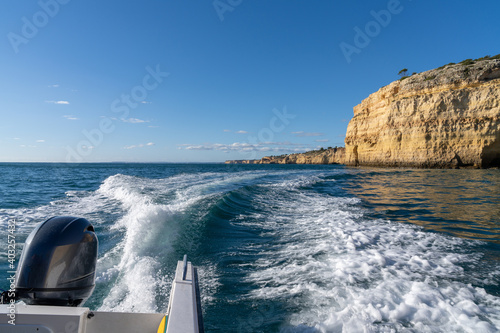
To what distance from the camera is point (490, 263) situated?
11.3 ft

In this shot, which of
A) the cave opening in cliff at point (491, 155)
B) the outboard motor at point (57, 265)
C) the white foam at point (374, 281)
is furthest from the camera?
the cave opening in cliff at point (491, 155)

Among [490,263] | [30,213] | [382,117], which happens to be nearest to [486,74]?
[382,117]

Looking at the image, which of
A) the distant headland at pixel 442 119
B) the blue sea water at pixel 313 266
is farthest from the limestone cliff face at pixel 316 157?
the blue sea water at pixel 313 266

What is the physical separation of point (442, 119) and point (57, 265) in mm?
31867

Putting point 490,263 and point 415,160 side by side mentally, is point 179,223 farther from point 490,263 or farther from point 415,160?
point 415,160

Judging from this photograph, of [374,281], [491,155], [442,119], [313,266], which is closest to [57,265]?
[313,266]

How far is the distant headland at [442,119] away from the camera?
2325 cm

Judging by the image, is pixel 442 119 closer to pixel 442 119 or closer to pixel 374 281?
pixel 442 119

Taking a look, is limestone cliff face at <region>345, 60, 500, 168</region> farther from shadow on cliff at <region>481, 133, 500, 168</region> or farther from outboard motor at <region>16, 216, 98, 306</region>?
outboard motor at <region>16, 216, 98, 306</region>

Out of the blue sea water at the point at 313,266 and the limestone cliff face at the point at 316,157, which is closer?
the blue sea water at the point at 313,266

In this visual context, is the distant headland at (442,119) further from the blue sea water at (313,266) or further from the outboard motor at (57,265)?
the outboard motor at (57,265)

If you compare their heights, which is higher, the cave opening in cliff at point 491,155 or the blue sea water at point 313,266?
the cave opening in cliff at point 491,155

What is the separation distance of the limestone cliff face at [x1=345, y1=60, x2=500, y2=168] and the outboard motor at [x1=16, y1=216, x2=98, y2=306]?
30.9m

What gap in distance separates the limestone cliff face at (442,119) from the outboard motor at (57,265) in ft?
101
